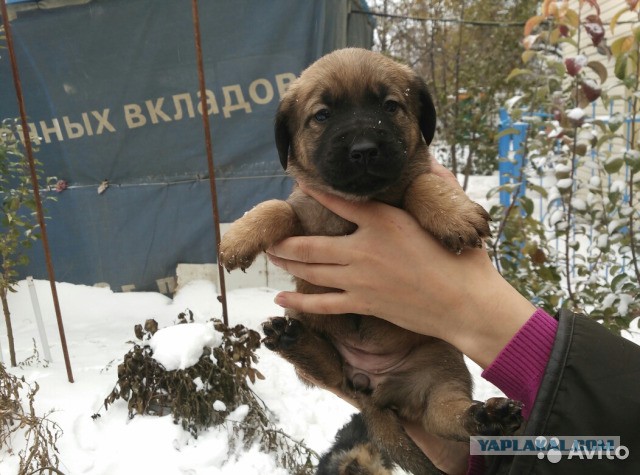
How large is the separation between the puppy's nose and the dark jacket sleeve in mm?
911

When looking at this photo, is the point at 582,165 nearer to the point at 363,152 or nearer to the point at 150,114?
the point at 363,152

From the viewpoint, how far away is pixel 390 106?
2.31 meters

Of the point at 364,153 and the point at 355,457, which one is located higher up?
the point at 364,153

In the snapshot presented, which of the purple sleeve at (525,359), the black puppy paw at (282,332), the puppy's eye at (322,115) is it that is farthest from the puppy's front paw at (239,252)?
the purple sleeve at (525,359)

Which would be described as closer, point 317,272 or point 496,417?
point 496,417

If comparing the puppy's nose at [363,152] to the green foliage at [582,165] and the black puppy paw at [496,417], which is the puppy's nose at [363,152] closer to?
the black puppy paw at [496,417]

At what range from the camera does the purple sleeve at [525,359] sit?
61.2 inches

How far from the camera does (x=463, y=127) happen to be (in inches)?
421

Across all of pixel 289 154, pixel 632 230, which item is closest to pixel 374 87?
pixel 289 154

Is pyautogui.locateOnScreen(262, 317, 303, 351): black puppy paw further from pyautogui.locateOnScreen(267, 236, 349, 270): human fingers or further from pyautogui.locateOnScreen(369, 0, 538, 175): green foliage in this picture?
pyautogui.locateOnScreen(369, 0, 538, 175): green foliage

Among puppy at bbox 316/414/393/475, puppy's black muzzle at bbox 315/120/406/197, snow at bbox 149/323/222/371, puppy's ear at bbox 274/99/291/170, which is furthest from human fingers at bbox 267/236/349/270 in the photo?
snow at bbox 149/323/222/371

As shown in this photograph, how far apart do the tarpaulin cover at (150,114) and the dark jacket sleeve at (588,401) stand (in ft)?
15.3

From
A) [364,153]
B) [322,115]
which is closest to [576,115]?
[322,115]

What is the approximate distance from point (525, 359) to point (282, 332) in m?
1.07
